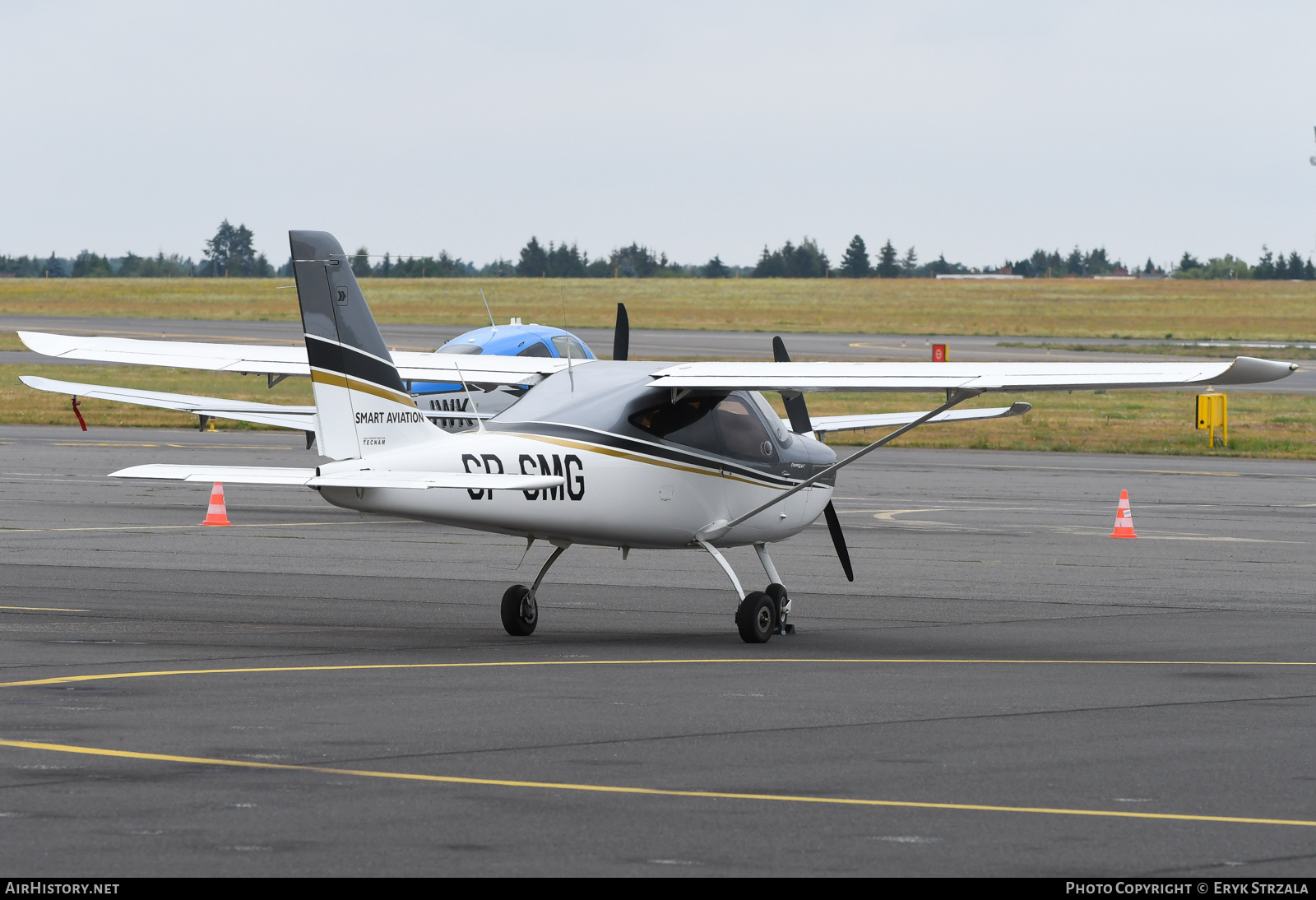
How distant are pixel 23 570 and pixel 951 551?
34.7 feet

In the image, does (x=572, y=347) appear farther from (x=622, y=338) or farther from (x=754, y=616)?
(x=754, y=616)

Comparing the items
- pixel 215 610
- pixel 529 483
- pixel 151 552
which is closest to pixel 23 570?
pixel 151 552

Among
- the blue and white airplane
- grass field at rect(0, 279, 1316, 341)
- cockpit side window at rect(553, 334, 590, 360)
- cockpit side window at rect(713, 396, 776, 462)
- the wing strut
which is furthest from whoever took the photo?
grass field at rect(0, 279, 1316, 341)

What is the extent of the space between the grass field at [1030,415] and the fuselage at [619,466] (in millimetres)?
24380

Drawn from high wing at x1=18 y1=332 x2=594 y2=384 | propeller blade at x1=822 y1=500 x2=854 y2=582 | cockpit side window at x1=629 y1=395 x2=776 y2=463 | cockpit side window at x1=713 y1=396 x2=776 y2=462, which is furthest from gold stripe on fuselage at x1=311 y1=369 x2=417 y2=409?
propeller blade at x1=822 y1=500 x2=854 y2=582

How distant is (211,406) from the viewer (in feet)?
86.3

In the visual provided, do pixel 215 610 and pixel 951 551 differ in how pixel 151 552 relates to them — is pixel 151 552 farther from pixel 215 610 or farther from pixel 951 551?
pixel 951 551

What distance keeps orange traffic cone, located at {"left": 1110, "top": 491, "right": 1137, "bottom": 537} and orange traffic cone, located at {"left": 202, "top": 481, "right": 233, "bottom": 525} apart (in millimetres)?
11667

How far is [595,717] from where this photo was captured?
10.5 metres

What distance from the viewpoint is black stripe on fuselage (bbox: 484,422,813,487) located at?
14102 millimetres

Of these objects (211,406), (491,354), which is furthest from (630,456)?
(211,406)

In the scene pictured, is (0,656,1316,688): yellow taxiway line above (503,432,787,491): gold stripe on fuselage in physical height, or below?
below

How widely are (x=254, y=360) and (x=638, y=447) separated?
25.9 ft

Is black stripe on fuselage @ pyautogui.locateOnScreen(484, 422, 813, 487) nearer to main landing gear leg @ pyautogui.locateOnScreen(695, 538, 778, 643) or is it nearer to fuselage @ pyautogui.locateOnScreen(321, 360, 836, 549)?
fuselage @ pyautogui.locateOnScreen(321, 360, 836, 549)
